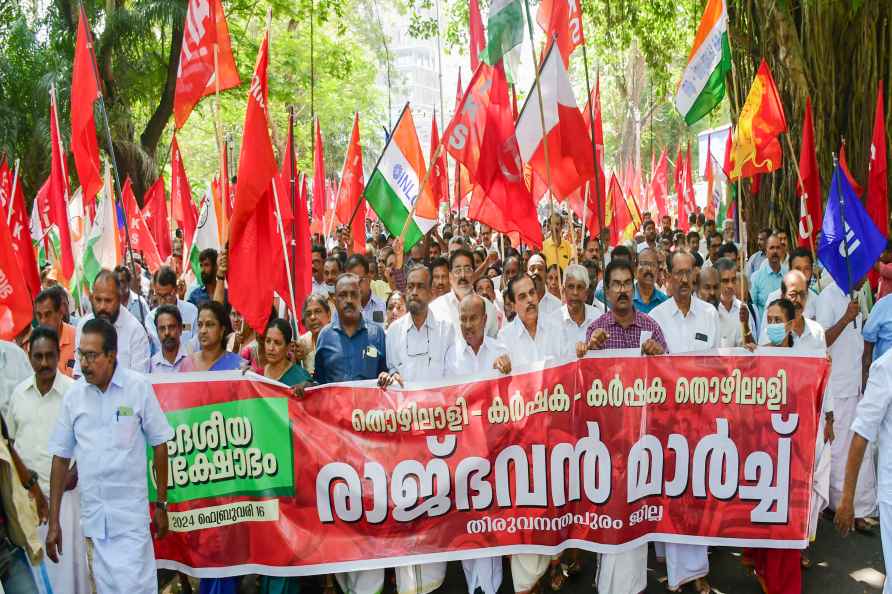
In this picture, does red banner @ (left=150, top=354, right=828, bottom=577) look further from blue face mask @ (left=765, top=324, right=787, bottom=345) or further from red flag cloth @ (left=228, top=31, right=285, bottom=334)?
red flag cloth @ (left=228, top=31, right=285, bottom=334)

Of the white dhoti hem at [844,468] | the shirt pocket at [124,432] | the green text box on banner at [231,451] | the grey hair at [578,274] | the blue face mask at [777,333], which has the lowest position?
the white dhoti hem at [844,468]

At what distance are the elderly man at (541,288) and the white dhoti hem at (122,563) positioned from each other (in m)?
3.42

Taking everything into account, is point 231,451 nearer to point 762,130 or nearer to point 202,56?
point 202,56

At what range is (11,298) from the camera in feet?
19.5

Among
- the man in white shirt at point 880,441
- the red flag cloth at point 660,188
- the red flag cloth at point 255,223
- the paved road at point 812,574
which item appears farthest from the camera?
the red flag cloth at point 660,188

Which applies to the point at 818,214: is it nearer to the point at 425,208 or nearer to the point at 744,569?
the point at 425,208

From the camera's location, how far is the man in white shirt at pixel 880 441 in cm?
409

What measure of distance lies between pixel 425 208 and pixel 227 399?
12.4 feet

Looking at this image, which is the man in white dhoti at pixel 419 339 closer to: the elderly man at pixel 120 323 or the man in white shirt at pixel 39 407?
the elderly man at pixel 120 323

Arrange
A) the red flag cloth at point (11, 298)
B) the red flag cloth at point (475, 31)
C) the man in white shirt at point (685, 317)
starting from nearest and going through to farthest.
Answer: the red flag cloth at point (11, 298) → the man in white shirt at point (685, 317) → the red flag cloth at point (475, 31)

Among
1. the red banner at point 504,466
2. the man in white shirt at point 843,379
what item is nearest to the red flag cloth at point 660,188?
the man in white shirt at point 843,379

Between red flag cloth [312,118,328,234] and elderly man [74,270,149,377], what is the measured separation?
21.0 ft

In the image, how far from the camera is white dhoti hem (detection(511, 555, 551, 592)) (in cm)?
534

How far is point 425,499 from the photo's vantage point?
5367 millimetres
